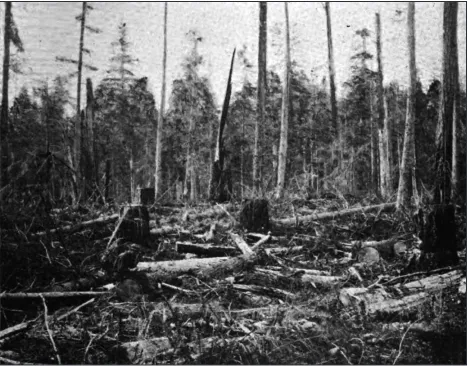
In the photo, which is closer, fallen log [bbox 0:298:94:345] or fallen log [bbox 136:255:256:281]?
fallen log [bbox 0:298:94:345]

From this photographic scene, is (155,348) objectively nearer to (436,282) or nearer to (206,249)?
(206,249)

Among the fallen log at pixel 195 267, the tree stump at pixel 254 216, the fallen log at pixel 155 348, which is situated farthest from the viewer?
the tree stump at pixel 254 216

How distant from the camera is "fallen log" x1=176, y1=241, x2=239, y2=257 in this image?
4.65 meters

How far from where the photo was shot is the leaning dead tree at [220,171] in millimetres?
5676

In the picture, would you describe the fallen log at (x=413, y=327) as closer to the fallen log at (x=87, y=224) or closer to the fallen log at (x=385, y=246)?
the fallen log at (x=385, y=246)

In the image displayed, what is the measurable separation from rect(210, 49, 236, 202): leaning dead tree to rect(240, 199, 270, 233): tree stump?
0.75m

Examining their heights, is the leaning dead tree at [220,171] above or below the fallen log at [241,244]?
above

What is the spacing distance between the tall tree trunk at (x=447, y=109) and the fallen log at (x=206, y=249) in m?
2.54

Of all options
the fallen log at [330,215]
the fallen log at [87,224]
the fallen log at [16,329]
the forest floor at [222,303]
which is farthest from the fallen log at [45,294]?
the fallen log at [330,215]

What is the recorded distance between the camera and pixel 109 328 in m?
2.83

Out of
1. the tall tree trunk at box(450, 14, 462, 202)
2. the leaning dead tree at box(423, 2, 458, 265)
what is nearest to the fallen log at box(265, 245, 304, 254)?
the leaning dead tree at box(423, 2, 458, 265)

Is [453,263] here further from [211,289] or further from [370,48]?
[370,48]

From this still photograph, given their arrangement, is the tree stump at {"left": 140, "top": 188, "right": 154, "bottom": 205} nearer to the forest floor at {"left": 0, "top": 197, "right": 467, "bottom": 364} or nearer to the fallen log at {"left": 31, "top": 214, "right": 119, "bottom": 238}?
the fallen log at {"left": 31, "top": 214, "right": 119, "bottom": 238}

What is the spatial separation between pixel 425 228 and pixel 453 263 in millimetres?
407
